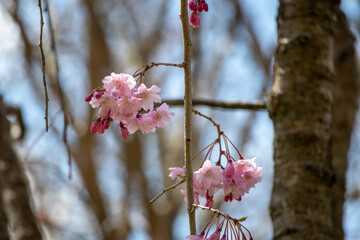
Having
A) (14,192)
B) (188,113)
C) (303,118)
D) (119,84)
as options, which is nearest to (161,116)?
(119,84)

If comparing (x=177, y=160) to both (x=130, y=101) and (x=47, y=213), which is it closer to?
(x=47, y=213)

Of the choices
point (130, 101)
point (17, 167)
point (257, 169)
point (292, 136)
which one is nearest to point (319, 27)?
point (292, 136)

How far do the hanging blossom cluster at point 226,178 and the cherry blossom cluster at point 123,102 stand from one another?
211 millimetres

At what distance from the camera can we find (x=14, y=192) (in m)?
2.51

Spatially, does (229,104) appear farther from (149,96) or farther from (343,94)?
(343,94)

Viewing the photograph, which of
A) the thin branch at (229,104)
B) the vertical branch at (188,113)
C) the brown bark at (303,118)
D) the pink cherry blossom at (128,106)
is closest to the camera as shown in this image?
the vertical branch at (188,113)

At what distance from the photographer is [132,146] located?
597 centimetres

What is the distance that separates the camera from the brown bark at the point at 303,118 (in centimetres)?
179

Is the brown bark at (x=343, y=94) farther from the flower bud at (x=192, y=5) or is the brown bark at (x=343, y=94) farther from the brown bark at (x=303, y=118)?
the flower bud at (x=192, y=5)

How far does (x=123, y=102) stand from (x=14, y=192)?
4.87 feet

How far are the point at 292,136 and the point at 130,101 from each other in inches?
34.1

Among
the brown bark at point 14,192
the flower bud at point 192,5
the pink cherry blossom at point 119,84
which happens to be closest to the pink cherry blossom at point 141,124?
the pink cherry blossom at point 119,84

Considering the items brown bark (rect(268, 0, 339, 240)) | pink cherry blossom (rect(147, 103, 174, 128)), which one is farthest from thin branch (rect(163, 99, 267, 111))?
pink cherry blossom (rect(147, 103, 174, 128))

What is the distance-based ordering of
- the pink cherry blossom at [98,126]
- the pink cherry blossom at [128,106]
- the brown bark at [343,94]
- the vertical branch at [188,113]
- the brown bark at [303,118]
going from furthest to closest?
the brown bark at [343,94] < the brown bark at [303,118] < the pink cherry blossom at [98,126] < the pink cherry blossom at [128,106] < the vertical branch at [188,113]
